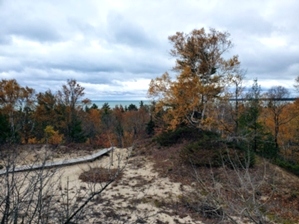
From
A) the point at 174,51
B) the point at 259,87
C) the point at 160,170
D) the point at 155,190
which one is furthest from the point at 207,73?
the point at 155,190

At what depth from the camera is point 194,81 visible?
15.8m

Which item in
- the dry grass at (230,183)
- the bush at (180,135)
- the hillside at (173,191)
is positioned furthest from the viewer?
the bush at (180,135)

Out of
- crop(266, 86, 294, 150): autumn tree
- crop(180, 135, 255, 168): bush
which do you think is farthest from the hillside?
crop(266, 86, 294, 150): autumn tree

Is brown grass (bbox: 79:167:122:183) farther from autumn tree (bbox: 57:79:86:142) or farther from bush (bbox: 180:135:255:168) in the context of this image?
autumn tree (bbox: 57:79:86:142)

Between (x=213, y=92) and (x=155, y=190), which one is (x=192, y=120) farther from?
(x=155, y=190)

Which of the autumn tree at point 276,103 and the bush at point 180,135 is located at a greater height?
the autumn tree at point 276,103

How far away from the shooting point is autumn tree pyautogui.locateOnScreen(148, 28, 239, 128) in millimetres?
15766

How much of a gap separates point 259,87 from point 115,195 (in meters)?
14.5

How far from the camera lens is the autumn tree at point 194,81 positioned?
1577cm

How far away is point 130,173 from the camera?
10695 millimetres

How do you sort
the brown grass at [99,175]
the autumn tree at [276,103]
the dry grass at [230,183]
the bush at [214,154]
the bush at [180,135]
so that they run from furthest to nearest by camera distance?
the autumn tree at [276,103] → the bush at [180,135] → the bush at [214,154] → the dry grass at [230,183] → the brown grass at [99,175]

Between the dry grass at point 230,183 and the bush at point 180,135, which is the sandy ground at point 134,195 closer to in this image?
the dry grass at point 230,183

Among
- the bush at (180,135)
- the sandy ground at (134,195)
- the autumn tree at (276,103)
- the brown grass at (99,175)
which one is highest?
the autumn tree at (276,103)

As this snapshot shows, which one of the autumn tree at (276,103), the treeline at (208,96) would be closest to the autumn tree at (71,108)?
the treeline at (208,96)
